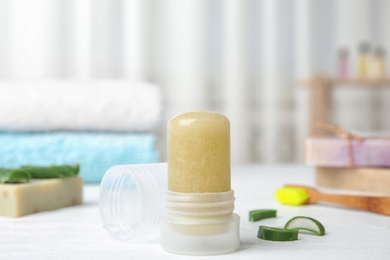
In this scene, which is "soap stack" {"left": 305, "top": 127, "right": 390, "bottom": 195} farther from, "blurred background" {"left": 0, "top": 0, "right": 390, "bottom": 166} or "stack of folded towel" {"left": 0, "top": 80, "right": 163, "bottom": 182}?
"blurred background" {"left": 0, "top": 0, "right": 390, "bottom": 166}

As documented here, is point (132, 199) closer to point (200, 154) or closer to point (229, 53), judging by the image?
point (200, 154)

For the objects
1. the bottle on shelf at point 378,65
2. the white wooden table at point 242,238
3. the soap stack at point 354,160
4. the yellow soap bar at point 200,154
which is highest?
the bottle on shelf at point 378,65

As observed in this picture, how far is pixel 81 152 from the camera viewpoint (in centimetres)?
Result: 162

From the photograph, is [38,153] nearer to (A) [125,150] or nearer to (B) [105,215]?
(A) [125,150]

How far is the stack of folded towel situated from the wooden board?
450 mm

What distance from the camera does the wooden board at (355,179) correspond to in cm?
138

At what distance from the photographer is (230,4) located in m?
2.39

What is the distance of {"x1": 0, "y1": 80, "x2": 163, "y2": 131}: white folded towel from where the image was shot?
1690 mm

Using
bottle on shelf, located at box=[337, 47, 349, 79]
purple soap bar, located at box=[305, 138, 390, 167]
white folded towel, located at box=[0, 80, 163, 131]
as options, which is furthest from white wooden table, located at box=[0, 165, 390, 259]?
bottle on shelf, located at box=[337, 47, 349, 79]

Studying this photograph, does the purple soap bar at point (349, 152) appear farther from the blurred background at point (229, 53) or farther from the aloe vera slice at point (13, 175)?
Result: the blurred background at point (229, 53)

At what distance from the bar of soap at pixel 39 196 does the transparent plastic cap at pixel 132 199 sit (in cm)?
22

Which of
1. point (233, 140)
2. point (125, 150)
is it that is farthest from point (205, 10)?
point (125, 150)

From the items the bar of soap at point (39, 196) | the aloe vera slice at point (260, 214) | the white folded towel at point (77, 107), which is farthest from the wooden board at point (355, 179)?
the bar of soap at point (39, 196)

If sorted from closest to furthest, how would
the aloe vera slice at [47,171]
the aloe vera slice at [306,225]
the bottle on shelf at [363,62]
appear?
1. the aloe vera slice at [306,225]
2. the aloe vera slice at [47,171]
3. the bottle on shelf at [363,62]
